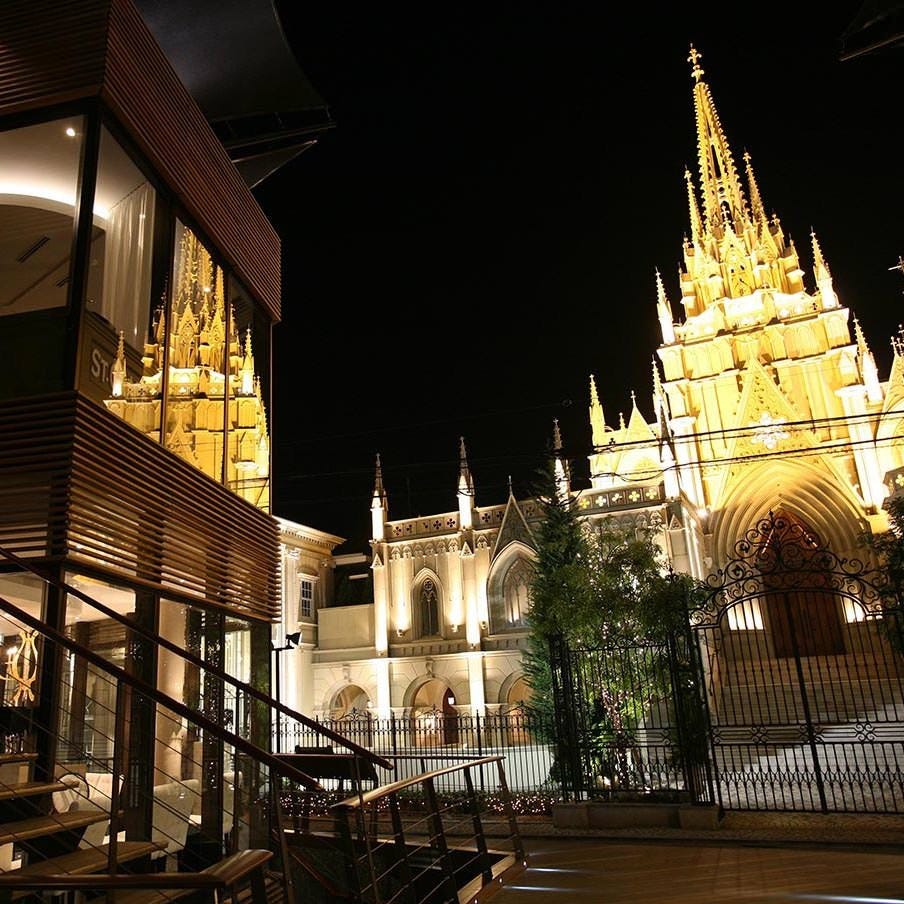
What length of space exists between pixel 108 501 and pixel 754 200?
3510 cm

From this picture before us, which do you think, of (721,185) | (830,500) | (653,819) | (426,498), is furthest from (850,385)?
(653,819)

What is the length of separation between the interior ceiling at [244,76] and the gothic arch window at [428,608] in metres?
20.7

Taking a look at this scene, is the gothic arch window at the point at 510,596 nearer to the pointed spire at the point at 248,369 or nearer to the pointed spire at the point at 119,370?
the pointed spire at the point at 248,369

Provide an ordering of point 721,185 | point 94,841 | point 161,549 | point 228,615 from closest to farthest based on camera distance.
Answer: point 94,841 → point 161,549 → point 228,615 → point 721,185

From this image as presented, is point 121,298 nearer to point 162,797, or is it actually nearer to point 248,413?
point 248,413

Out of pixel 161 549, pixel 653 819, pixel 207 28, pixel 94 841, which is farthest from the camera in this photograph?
pixel 207 28

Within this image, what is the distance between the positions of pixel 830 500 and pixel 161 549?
2517 centimetres

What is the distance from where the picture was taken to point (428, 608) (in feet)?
102

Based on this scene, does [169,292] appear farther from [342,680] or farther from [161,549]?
[342,680]

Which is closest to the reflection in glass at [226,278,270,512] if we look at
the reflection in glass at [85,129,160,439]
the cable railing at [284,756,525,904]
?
the reflection in glass at [85,129,160,439]

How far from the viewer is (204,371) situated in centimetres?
901

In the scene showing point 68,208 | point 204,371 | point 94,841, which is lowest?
point 94,841

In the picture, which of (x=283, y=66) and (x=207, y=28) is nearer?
(x=207, y=28)

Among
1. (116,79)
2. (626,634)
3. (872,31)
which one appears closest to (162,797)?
(116,79)
